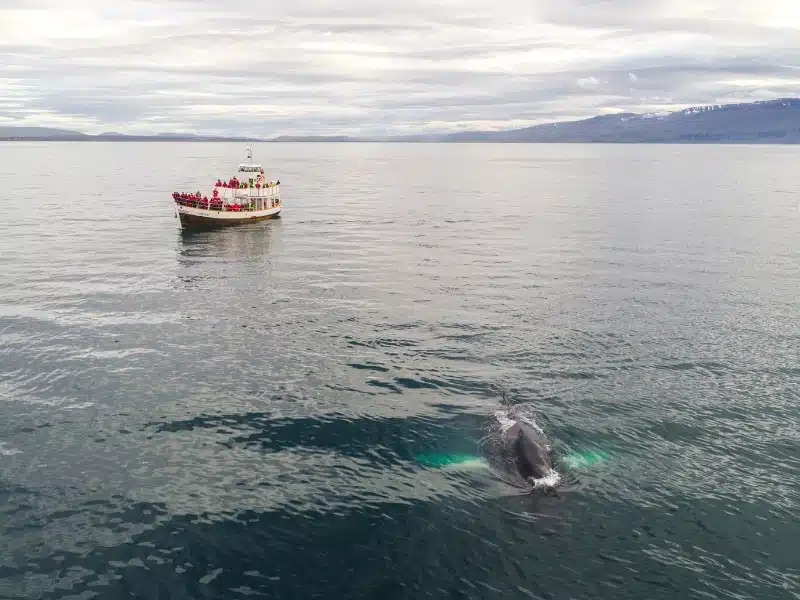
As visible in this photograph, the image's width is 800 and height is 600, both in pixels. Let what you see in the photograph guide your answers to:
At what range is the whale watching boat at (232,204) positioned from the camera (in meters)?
85.2

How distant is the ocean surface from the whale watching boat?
20.7 metres

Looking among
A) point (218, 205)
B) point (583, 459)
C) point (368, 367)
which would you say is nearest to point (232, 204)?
point (218, 205)

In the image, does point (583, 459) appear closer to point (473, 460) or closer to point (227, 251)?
point (473, 460)

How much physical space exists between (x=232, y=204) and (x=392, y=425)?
2799 inches

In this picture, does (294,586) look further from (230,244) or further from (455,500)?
(230,244)

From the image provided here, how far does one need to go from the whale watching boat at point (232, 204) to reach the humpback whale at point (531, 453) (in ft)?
225

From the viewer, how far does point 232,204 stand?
92750 millimetres

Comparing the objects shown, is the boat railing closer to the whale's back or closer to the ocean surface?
the ocean surface

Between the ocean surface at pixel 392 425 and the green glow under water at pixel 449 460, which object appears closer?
the ocean surface at pixel 392 425

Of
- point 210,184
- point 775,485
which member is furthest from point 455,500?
point 210,184

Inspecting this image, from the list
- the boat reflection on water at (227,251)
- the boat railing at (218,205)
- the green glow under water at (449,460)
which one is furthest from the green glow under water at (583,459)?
the boat railing at (218,205)

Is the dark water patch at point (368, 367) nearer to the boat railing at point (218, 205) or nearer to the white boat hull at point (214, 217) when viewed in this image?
the white boat hull at point (214, 217)

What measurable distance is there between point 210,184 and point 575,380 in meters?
142

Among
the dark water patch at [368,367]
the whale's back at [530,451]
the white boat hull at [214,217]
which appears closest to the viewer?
the whale's back at [530,451]
